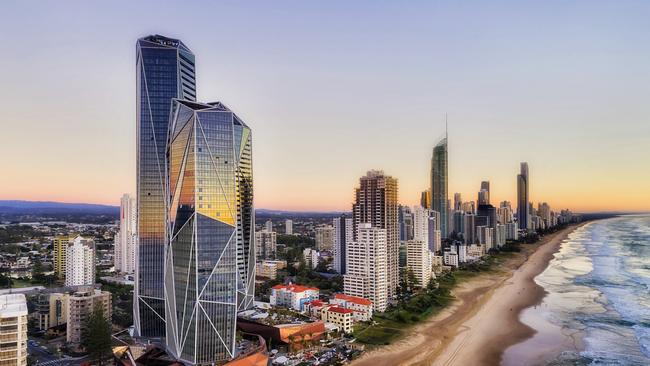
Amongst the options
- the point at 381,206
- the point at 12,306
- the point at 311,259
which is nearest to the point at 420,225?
the point at 311,259

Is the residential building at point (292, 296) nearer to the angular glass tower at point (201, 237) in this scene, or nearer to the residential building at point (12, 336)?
the angular glass tower at point (201, 237)

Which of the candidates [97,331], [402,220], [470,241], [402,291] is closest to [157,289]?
[97,331]

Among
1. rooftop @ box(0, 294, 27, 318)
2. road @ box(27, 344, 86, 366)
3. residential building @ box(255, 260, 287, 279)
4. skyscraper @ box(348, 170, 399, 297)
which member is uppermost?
skyscraper @ box(348, 170, 399, 297)

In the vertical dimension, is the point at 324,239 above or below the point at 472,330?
above

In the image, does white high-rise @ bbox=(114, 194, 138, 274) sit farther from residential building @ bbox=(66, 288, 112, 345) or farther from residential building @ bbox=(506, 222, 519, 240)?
residential building @ bbox=(506, 222, 519, 240)

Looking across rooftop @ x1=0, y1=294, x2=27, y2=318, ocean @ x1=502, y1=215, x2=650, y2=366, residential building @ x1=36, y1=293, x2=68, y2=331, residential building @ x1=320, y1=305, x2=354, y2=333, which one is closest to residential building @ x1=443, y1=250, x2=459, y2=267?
ocean @ x1=502, y1=215, x2=650, y2=366

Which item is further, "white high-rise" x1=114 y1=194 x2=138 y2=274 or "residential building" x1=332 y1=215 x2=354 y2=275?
"white high-rise" x1=114 y1=194 x2=138 y2=274

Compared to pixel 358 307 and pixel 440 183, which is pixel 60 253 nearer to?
pixel 358 307
